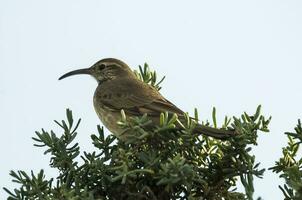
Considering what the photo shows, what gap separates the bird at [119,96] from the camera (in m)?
9.16

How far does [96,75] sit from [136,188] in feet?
19.2

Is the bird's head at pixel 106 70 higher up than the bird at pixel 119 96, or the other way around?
the bird's head at pixel 106 70

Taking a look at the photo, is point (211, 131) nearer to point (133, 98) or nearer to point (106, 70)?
point (133, 98)

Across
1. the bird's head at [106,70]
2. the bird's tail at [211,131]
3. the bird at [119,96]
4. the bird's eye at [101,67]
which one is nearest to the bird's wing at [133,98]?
the bird at [119,96]

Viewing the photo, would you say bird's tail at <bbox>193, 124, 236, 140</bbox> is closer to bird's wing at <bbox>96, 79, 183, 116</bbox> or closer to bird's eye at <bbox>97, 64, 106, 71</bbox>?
bird's wing at <bbox>96, 79, 183, 116</bbox>

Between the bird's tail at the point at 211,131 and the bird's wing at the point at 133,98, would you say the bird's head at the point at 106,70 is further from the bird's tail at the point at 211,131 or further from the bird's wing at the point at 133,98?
the bird's tail at the point at 211,131

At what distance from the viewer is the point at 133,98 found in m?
9.91

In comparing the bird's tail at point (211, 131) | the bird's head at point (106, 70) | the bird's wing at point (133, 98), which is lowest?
the bird's tail at point (211, 131)

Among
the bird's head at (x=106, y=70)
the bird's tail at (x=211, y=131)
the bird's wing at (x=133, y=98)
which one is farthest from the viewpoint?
the bird's head at (x=106, y=70)

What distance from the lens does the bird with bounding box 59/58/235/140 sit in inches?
360

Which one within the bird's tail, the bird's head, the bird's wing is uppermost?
the bird's head

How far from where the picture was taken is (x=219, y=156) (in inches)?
262

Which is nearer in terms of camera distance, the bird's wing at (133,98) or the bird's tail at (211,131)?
the bird's tail at (211,131)

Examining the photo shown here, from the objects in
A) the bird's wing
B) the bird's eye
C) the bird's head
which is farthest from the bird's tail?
Answer: the bird's eye
